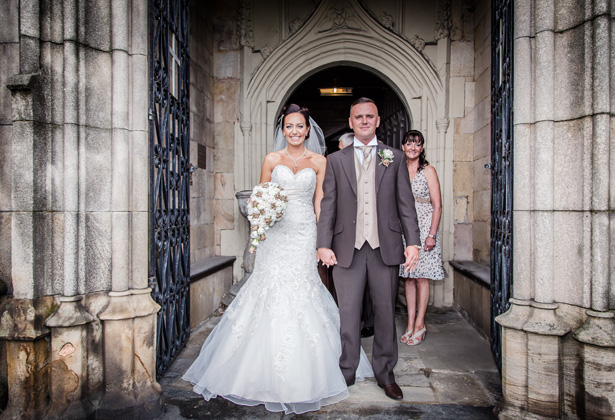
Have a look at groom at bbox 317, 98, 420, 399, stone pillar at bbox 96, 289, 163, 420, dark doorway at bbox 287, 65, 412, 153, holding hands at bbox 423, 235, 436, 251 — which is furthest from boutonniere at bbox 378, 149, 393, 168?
dark doorway at bbox 287, 65, 412, 153

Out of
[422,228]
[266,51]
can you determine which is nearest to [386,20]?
[266,51]

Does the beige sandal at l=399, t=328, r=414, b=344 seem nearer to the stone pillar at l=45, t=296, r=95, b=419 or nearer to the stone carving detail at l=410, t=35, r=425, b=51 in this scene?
the stone pillar at l=45, t=296, r=95, b=419

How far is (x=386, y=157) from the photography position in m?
2.97

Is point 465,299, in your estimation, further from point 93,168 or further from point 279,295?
point 93,168

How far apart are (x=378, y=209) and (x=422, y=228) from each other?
1.52 metres

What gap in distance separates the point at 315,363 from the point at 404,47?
14.6 feet

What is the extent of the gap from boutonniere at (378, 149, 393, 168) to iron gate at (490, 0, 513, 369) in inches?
33.9

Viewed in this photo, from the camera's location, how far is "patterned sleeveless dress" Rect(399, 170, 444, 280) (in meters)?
4.21

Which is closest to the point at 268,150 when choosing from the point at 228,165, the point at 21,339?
the point at 228,165

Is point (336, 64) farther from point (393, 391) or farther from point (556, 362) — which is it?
point (556, 362)

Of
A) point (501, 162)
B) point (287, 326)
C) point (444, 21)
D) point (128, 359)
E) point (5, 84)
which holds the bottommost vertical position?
point (128, 359)

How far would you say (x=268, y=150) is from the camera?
5977mm

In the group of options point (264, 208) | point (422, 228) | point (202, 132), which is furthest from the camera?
point (202, 132)

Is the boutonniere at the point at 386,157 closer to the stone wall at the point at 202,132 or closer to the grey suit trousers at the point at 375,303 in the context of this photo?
the grey suit trousers at the point at 375,303
